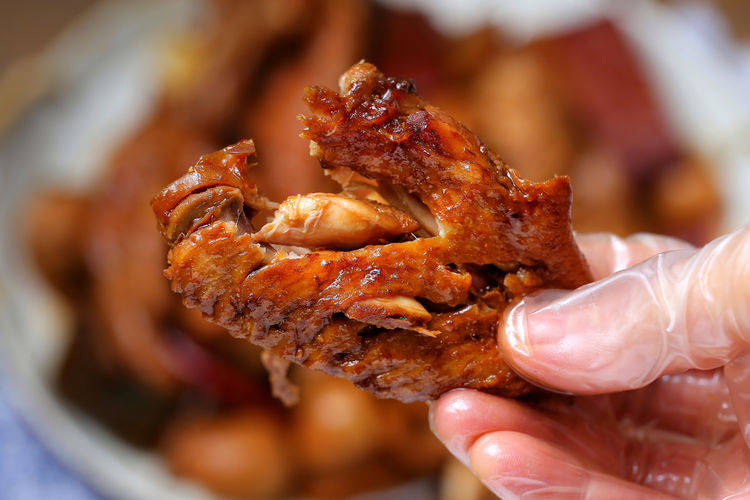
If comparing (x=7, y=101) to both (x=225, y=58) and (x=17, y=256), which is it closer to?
(x=17, y=256)

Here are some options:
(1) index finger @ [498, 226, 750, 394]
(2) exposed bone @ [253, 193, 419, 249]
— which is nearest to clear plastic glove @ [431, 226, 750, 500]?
(1) index finger @ [498, 226, 750, 394]

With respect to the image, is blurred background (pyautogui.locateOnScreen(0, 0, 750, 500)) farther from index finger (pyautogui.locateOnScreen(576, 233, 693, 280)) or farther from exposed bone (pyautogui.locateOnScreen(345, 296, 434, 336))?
exposed bone (pyautogui.locateOnScreen(345, 296, 434, 336))

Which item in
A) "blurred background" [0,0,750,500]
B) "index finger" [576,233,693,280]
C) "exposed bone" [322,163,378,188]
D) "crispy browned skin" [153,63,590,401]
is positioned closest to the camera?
"crispy browned skin" [153,63,590,401]

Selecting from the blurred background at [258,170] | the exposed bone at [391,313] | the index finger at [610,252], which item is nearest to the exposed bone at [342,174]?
the exposed bone at [391,313]

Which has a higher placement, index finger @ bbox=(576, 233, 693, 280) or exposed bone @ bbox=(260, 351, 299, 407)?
index finger @ bbox=(576, 233, 693, 280)

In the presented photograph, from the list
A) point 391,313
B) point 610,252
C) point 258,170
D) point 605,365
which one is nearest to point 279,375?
point 391,313

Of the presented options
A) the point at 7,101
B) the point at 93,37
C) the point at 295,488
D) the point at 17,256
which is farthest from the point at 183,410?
the point at 93,37
